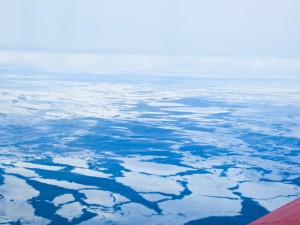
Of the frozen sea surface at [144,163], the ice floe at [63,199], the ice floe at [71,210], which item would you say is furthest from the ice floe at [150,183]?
the ice floe at [71,210]

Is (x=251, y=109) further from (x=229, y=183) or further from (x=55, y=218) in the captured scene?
(x=55, y=218)

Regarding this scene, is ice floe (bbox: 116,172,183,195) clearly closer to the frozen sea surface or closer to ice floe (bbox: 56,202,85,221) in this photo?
the frozen sea surface

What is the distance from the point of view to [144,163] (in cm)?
1040

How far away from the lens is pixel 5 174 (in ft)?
29.7

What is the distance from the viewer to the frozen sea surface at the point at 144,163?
7.29 metres

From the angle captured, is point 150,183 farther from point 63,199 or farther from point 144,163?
point 63,199

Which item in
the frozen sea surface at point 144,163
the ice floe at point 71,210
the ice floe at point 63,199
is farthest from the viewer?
the ice floe at point 63,199

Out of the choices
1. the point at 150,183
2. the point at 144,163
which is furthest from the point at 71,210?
the point at 144,163

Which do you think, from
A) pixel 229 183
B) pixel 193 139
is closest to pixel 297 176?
pixel 229 183

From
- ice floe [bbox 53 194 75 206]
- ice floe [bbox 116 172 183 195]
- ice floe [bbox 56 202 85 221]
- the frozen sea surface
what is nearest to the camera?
ice floe [bbox 56 202 85 221]

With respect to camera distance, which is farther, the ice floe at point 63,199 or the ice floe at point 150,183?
the ice floe at point 150,183

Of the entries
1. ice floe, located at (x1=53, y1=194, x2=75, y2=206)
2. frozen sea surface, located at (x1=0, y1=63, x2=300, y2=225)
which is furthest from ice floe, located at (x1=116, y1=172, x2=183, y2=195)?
ice floe, located at (x1=53, y1=194, x2=75, y2=206)

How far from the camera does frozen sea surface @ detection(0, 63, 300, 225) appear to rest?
729 cm

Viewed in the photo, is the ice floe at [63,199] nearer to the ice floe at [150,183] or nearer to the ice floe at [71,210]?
the ice floe at [71,210]
